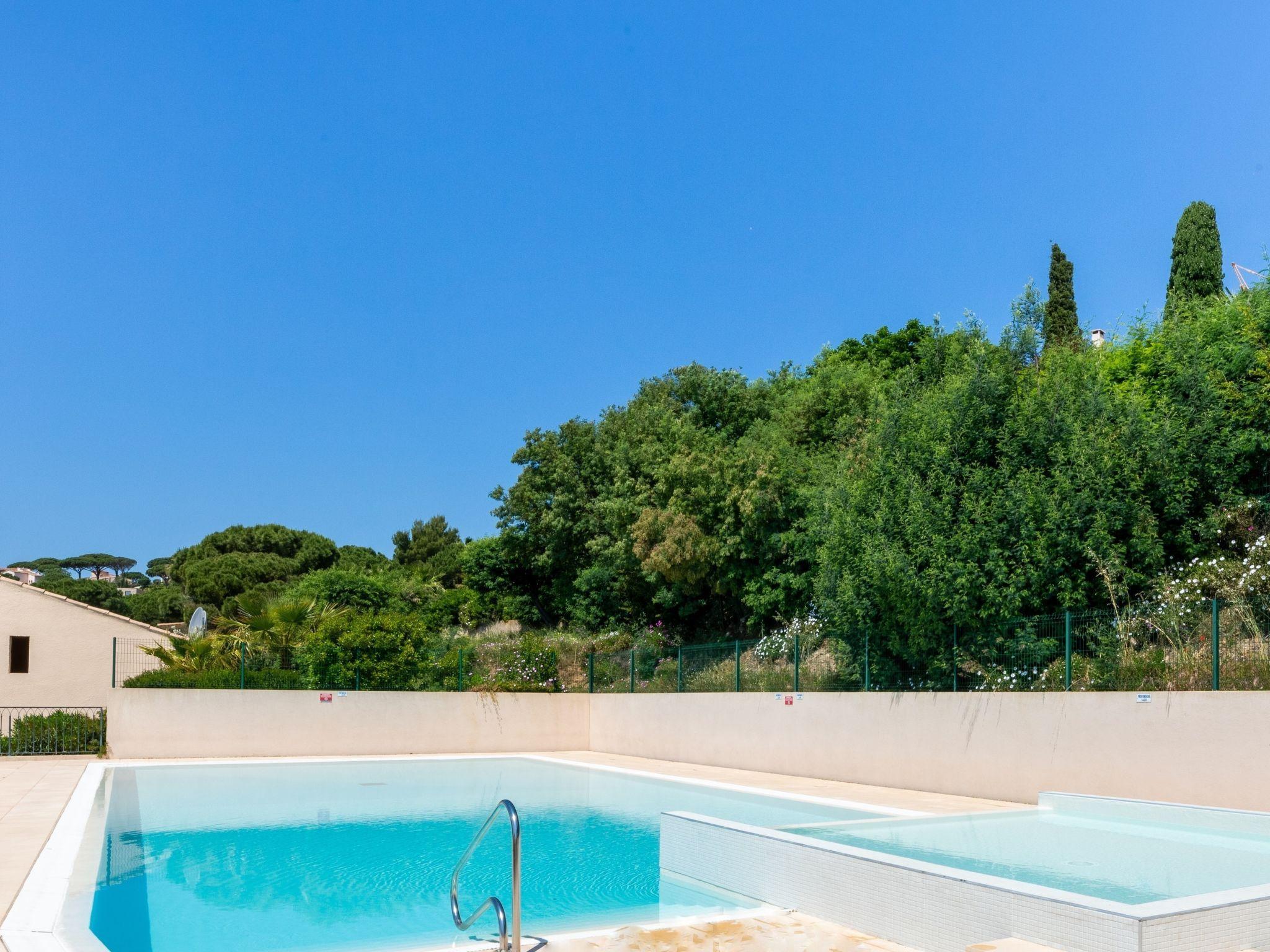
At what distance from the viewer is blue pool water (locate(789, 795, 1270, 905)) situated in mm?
7902

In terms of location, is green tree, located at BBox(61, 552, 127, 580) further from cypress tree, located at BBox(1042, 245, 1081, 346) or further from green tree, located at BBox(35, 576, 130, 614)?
cypress tree, located at BBox(1042, 245, 1081, 346)

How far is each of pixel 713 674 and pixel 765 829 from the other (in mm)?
12156

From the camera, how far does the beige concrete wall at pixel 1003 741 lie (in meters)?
11.5

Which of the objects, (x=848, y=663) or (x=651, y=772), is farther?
(x=651, y=772)

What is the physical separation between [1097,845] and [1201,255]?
24.8 metres

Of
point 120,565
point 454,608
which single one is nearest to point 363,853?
point 454,608

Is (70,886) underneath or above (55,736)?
above

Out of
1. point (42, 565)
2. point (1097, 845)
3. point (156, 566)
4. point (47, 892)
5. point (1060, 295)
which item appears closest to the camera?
point (47, 892)

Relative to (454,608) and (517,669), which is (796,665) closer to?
(517,669)

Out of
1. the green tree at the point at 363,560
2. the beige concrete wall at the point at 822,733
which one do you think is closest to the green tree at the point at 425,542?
the green tree at the point at 363,560

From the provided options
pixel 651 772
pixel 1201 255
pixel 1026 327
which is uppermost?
pixel 1201 255

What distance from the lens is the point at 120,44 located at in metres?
19.0

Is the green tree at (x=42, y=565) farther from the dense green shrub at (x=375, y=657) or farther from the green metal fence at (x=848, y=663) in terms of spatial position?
the dense green shrub at (x=375, y=657)

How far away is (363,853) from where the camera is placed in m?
11.8
